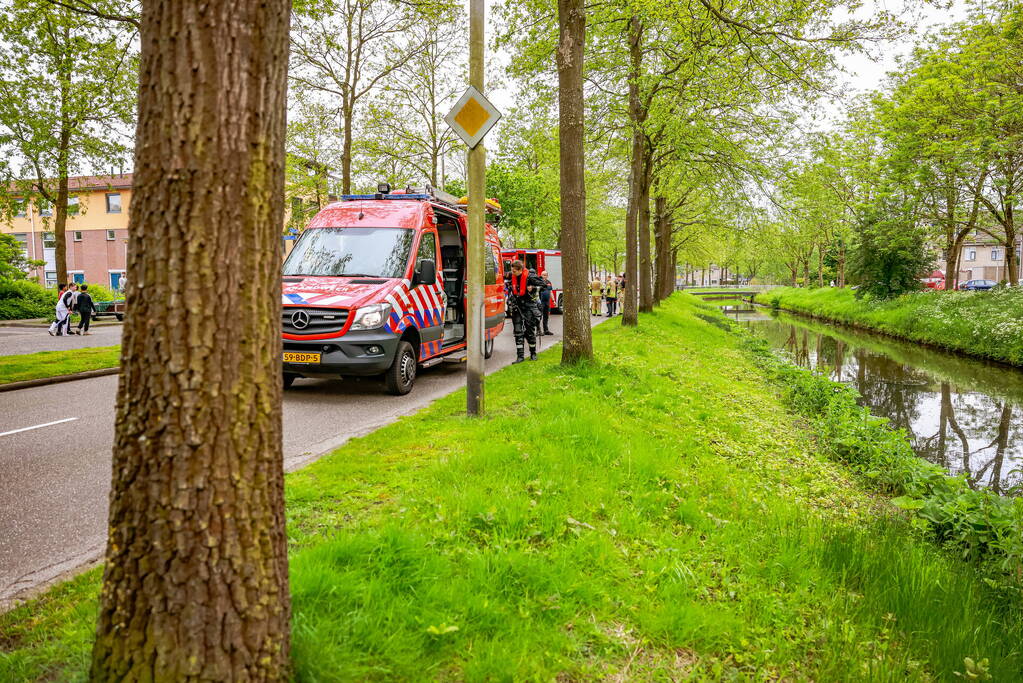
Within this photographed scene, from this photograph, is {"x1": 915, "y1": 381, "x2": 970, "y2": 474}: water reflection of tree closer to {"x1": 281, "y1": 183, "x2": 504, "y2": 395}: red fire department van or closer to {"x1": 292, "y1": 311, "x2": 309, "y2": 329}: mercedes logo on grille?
{"x1": 281, "y1": 183, "x2": 504, "y2": 395}: red fire department van

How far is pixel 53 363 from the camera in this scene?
11141 mm

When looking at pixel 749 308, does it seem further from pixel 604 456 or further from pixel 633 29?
pixel 604 456

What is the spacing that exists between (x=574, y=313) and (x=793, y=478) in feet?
14.1

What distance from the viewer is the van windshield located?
8.73 metres

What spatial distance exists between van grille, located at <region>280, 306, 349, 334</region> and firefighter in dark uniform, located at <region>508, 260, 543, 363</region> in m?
4.29

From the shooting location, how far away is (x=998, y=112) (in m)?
18.6

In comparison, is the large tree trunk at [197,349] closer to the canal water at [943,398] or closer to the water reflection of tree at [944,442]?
the canal water at [943,398]

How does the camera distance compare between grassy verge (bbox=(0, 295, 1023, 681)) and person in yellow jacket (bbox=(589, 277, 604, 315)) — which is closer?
grassy verge (bbox=(0, 295, 1023, 681))

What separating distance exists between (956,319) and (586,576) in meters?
21.3

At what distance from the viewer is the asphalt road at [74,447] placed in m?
3.63

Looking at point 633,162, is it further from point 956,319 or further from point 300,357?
point 300,357

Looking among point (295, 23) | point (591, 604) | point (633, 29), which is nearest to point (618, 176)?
point (633, 29)

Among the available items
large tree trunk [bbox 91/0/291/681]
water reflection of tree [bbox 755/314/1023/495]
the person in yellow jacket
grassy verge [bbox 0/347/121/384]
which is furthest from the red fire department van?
the person in yellow jacket

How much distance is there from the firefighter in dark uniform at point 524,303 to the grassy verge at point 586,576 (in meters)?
5.55
